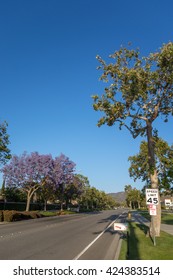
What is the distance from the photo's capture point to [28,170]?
170ft

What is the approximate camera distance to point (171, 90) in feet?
60.0

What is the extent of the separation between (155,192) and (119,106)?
5532 millimetres

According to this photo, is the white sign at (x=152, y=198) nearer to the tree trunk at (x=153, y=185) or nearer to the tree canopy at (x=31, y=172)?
the tree trunk at (x=153, y=185)

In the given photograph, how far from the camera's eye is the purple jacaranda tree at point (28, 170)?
5194cm

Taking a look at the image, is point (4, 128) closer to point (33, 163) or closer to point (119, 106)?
point (33, 163)

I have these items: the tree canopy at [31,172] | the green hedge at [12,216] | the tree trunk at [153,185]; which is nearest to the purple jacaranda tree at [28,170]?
the tree canopy at [31,172]

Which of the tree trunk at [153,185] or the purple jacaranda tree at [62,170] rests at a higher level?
the purple jacaranda tree at [62,170]

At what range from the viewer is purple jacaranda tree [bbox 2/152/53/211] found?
51938 millimetres


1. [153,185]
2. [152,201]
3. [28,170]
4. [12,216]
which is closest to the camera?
[152,201]

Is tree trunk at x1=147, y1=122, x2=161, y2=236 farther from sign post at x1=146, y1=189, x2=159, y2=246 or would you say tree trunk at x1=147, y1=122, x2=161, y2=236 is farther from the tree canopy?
the tree canopy

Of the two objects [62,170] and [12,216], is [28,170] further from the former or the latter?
[12,216]

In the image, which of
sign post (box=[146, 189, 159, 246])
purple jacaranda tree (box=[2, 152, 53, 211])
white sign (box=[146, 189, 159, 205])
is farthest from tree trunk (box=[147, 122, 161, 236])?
purple jacaranda tree (box=[2, 152, 53, 211])

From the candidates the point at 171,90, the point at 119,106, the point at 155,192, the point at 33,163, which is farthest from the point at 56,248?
the point at 33,163

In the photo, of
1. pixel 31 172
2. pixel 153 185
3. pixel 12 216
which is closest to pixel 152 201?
pixel 153 185
